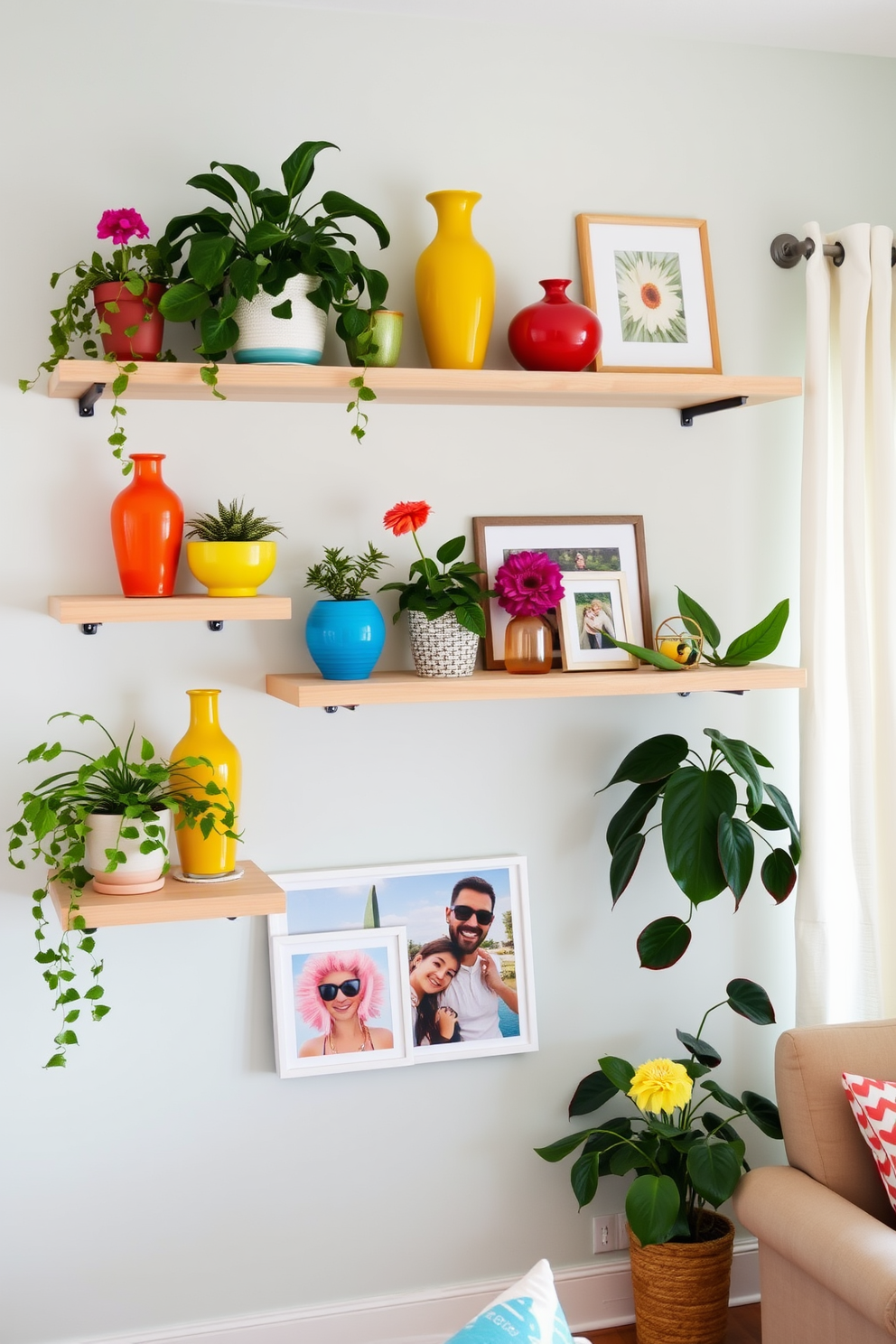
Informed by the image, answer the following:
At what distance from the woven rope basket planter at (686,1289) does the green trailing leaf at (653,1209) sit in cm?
11

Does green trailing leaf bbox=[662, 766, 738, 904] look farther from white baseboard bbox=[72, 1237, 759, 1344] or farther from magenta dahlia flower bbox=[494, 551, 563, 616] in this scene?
white baseboard bbox=[72, 1237, 759, 1344]

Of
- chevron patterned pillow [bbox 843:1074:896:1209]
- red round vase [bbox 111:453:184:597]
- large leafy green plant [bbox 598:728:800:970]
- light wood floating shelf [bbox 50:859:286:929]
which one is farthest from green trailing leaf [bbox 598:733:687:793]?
red round vase [bbox 111:453:184:597]

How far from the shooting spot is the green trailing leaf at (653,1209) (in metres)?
2.20

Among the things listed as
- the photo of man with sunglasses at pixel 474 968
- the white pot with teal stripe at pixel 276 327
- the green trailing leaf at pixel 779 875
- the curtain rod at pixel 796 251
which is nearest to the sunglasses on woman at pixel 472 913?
the photo of man with sunglasses at pixel 474 968

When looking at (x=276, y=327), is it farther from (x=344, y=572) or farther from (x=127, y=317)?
(x=344, y=572)

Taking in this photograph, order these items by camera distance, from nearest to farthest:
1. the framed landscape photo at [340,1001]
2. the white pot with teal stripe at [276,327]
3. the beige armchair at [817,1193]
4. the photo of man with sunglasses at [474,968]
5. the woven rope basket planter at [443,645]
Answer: the beige armchair at [817,1193] < the white pot with teal stripe at [276,327] < the woven rope basket planter at [443,645] < the framed landscape photo at [340,1001] < the photo of man with sunglasses at [474,968]

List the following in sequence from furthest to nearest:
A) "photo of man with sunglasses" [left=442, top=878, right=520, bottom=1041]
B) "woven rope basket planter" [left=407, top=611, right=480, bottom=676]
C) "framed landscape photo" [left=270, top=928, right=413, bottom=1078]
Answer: "photo of man with sunglasses" [left=442, top=878, right=520, bottom=1041], "framed landscape photo" [left=270, top=928, right=413, bottom=1078], "woven rope basket planter" [left=407, top=611, right=480, bottom=676]

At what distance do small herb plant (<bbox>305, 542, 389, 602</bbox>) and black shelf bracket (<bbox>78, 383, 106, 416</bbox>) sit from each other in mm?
494

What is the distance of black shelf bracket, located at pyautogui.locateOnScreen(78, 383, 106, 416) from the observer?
208cm

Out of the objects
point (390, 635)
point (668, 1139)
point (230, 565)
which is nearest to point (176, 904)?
point (230, 565)

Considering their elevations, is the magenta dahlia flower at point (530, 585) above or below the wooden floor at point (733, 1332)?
above

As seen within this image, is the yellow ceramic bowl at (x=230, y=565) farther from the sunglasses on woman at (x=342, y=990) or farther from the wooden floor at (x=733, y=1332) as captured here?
the wooden floor at (x=733, y=1332)

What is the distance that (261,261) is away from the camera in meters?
2.01

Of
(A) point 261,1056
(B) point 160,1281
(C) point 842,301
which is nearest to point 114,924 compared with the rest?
(A) point 261,1056
